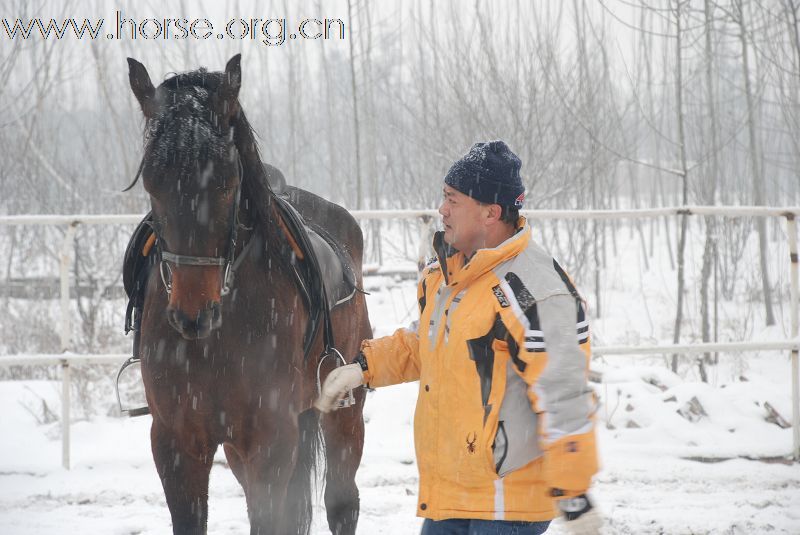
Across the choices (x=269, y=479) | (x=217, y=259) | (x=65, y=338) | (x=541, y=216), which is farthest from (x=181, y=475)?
(x=541, y=216)

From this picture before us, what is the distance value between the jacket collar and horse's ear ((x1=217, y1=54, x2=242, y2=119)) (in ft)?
2.75

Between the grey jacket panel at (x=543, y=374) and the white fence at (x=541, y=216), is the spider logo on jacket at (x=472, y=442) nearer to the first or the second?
the grey jacket panel at (x=543, y=374)

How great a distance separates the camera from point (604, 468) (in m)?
4.36

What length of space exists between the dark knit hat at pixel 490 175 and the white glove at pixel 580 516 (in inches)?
29.3

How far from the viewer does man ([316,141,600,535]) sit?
5.26 feet

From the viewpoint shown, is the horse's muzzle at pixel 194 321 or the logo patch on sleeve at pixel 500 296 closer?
the logo patch on sleeve at pixel 500 296

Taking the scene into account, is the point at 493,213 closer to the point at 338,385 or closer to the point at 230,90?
the point at 338,385

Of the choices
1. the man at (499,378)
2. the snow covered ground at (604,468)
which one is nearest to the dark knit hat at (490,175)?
the man at (499,378)

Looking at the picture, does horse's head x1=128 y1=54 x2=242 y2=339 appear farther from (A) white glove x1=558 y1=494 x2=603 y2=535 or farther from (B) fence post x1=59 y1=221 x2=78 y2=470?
(B) fence post x1=59 y1=221 x2=78 y2=470

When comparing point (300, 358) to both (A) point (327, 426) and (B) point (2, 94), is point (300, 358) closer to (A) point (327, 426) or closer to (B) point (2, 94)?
(A) point (327, 426)

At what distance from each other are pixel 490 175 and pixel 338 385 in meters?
0.74

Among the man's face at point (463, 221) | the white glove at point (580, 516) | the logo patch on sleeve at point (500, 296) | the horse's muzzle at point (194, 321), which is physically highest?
the man's face at point (463, 221)

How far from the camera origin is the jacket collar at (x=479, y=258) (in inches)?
68.6

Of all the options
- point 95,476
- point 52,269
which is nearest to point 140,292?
point 95,476
